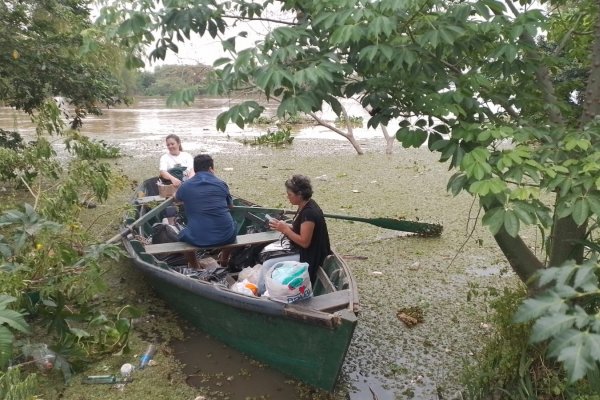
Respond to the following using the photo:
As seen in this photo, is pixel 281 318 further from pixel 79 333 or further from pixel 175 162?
pixel 175 162

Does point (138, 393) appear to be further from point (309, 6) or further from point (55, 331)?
point (309, 6)

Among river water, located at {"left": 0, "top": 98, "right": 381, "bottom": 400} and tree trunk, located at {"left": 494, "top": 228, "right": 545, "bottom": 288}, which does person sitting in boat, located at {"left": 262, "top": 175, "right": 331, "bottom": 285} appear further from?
tree trunk, located at {"left": 494, "top": 228, "right": 545, "bottom": 288}

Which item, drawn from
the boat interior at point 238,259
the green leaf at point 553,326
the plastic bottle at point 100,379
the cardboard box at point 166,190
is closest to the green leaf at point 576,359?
the green leaf at point 553,326

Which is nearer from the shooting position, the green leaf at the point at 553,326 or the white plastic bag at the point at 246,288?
the green leaf at the point at 553,326

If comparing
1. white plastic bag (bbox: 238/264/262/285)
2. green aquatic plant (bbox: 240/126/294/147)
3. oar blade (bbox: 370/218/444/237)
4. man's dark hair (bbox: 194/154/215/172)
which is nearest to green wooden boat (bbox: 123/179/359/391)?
white plastic bag (bbox: 238/264/262/285)

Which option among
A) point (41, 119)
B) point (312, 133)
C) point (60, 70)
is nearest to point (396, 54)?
point (41, 119)

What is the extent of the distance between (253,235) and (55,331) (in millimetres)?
1646

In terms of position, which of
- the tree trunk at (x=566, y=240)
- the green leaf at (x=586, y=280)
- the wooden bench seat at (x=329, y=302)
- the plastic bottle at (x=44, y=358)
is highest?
the green leaf at (x=586, y=280)

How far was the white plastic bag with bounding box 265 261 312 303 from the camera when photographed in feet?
9.23

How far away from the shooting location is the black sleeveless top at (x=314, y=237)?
3.27 meters

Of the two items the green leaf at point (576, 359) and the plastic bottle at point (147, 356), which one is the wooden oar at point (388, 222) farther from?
the green leaf at point (576, 359)

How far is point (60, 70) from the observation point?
594cm

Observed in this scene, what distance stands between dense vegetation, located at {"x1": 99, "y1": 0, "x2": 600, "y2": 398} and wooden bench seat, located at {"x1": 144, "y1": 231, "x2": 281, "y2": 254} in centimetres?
194

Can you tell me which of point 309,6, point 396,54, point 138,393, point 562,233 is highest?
point 309,6
